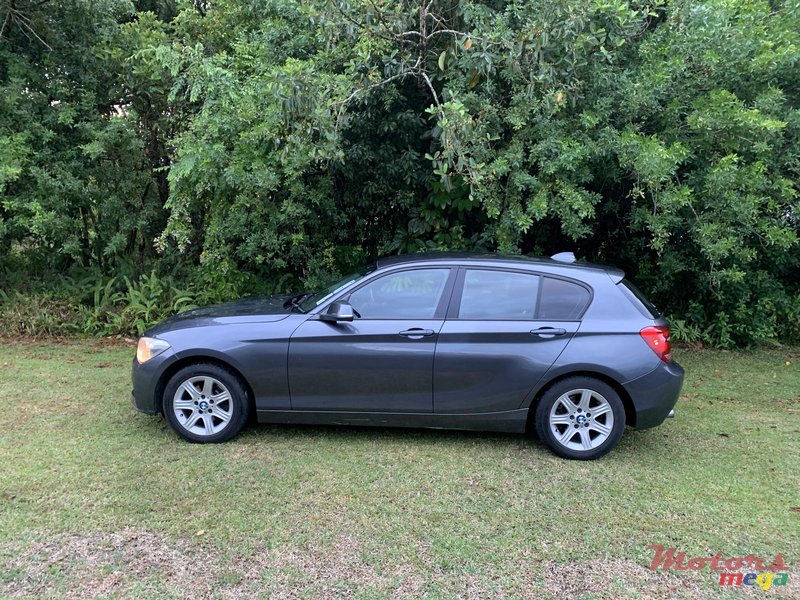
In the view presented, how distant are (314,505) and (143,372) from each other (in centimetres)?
179

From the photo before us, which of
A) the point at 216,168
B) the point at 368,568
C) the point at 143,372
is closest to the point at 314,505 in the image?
the point at 368,568

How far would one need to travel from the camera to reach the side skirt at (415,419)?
4.46 meters

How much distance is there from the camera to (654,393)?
14.2 ft

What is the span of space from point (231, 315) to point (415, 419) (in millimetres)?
1635

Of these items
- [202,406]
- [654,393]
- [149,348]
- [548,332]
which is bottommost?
[202,406]

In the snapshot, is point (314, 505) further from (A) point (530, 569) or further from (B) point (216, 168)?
(B) point (216, 168)

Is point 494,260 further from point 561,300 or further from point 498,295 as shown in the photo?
point 561,300

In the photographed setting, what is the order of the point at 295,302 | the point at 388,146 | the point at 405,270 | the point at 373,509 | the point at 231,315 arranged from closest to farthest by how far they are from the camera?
the point at 373,509, the point at 405,270, the point at 231,315, the point at 295,302, the point at 388,146

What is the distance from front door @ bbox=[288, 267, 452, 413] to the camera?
4.40 meters

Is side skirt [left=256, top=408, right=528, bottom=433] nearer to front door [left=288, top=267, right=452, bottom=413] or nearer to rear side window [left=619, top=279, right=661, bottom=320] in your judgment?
front door [left=288, top=267, right=452, bottom=413]

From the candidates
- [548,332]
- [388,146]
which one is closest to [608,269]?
[548,332]

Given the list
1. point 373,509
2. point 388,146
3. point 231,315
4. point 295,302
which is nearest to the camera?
point 373,509

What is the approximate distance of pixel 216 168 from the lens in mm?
6566

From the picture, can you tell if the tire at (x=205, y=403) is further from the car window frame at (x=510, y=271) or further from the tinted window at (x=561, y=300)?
the tinted window at (x=561, y=300)
